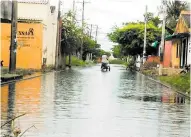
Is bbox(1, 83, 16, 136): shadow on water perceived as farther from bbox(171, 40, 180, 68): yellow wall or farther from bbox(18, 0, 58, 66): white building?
bbox(18, 0, 58, 66): white building

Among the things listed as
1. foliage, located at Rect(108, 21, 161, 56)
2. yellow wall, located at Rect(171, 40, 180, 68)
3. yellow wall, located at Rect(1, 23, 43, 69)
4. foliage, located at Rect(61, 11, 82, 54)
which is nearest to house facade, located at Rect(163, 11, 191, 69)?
yellow wall, located at Rect(171, 40, 180, 68)

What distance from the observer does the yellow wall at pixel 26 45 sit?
46625 millimetres

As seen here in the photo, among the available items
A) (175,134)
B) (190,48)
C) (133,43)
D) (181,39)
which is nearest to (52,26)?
(133,43)

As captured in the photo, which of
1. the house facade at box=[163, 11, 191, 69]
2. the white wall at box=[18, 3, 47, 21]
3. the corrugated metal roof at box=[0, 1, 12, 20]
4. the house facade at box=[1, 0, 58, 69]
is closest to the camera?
the house facade at box=[163, 11, 191, 69]

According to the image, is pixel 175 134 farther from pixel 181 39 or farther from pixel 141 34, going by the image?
pixel 141 34

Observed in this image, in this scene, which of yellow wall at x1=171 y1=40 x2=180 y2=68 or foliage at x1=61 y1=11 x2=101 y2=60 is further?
foliage at x1=61 y1=11 x2=101 y2=60

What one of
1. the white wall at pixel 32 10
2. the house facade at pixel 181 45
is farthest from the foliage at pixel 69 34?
the house facade at pixel 181 45

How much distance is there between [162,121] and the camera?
12.5 m

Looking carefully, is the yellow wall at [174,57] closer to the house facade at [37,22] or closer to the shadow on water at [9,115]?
the house facade at [37,22]

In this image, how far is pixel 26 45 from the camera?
4688cm

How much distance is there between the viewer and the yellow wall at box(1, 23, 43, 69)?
46625mm

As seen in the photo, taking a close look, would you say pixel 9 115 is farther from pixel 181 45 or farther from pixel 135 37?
pixel 135 37

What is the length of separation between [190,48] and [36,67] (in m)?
17.3

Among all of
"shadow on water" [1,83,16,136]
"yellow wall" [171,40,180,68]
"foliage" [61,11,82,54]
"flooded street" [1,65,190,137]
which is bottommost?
"flooded street" [1,65,190,137]
